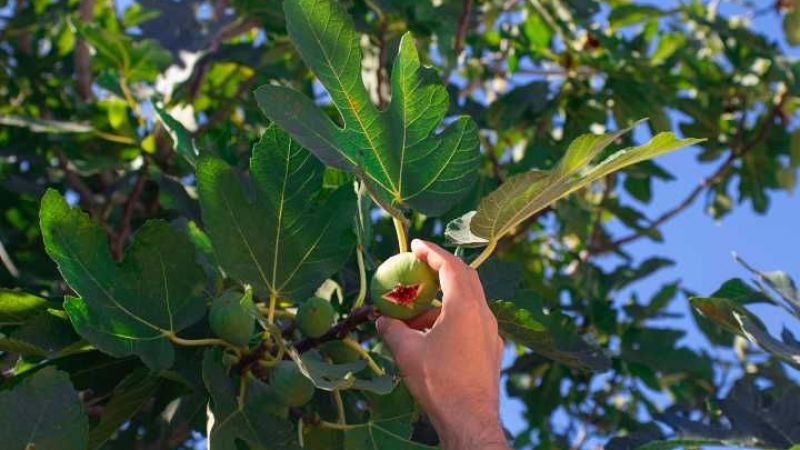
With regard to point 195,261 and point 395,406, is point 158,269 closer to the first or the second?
point 195,261

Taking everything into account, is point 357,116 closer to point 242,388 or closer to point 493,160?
point 242,388

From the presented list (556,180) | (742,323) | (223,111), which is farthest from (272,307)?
(223,111)

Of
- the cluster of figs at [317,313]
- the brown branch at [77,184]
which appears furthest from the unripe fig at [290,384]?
the brown branch at [77,184]

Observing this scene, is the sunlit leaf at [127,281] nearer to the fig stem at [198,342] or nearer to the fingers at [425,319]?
the fig stem at [198,342]

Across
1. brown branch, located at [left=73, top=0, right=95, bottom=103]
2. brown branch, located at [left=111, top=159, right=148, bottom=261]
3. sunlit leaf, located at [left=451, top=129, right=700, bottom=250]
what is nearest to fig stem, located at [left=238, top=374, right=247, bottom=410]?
sunlit leaf, located at [left=451, top=129, right=700, bottom=250]

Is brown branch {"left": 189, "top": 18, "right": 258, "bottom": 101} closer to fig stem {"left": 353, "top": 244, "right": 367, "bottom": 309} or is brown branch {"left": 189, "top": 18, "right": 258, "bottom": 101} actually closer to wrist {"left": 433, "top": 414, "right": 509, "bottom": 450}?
fig stem {"left": 353, "top": 244, "right": 367, "bottom": 309}

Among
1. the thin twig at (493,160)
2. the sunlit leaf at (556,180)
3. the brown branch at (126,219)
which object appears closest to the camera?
the sunlit leaf at (556,180)

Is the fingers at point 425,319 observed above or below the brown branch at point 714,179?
→ above

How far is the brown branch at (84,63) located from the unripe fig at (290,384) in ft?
5.93

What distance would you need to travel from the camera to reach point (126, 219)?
2.85 m

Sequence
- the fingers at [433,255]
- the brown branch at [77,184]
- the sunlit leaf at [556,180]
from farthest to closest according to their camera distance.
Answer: the brown branch at [77,184]
the fingers at [433,255]
the sunlit leaf at [556,180]

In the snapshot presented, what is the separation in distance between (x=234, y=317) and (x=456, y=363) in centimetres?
30

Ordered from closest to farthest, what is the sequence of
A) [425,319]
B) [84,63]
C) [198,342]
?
1. [425,319]
2. [198,342]
3. [84,63]

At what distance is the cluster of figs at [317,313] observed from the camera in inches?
57.7
